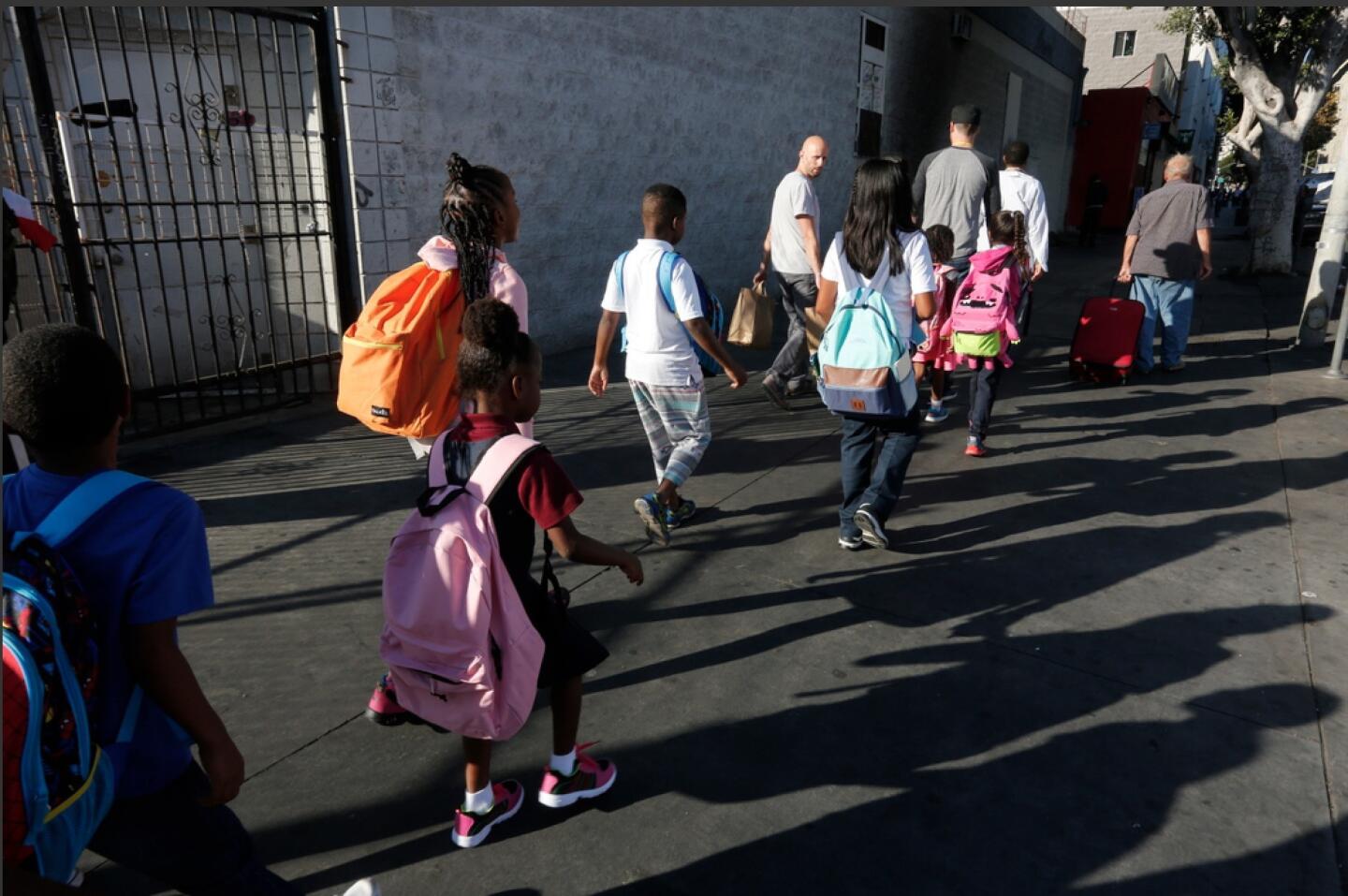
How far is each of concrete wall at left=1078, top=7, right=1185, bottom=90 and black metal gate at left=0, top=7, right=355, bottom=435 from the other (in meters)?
39.9

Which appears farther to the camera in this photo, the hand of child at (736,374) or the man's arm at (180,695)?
the hand of child at (736,374)

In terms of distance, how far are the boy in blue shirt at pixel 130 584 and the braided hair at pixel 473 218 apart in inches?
72.6

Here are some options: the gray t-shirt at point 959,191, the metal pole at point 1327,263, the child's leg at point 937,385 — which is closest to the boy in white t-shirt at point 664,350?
the child's leg at point 937,385

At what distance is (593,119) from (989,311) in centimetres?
490

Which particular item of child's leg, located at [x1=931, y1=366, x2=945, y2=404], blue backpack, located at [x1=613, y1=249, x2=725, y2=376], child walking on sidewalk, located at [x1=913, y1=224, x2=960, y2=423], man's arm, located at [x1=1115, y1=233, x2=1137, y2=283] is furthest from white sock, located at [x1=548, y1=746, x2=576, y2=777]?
man's arm, located at [x1=1115, y1=233, x2=1137, y2=283]

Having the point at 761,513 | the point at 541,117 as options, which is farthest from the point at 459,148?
the point at 761,513

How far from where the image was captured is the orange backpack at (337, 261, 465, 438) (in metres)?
3.30

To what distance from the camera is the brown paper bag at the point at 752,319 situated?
6.14 m

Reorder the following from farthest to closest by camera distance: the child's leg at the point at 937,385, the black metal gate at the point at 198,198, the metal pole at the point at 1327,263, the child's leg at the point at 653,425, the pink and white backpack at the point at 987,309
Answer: the metal pole at the point at 1327,263
the child's leg at the point at 937,385
the black metal gate at the point at 198,198
the pink and white backpack at the point at 987,309
the child's leg at the point at 653,425

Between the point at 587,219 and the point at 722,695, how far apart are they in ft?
21.7

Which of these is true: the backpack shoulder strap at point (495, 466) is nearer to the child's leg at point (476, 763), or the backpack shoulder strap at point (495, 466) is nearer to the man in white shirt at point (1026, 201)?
the child's leg at point (476, 763)

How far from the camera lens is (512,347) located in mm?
2311

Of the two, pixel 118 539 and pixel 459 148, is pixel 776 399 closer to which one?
pixel 459 148

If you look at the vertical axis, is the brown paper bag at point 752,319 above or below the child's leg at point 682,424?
above
